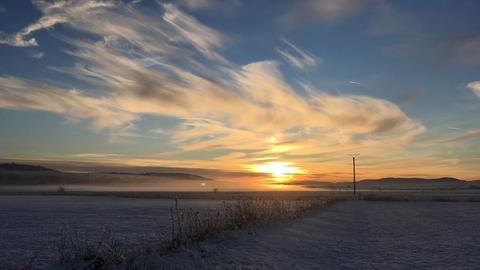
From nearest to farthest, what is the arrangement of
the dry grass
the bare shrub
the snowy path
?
the dry grass < the snowy path < the bare shrub

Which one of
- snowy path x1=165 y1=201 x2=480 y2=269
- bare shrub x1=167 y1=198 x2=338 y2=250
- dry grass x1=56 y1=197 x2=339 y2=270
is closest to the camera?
dry grass x1=56 y1=197 x2=339 y2=270

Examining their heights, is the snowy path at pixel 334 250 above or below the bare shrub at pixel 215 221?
below

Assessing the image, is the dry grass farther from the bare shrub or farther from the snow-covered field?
the snow-covered field

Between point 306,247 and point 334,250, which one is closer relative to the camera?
point 334,250

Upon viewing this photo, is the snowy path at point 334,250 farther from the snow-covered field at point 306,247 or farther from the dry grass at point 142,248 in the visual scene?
the dry grass at point 142,248

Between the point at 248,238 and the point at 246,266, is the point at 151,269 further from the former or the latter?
the point at 248,238

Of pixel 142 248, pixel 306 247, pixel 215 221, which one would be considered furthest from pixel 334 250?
pixel 142 248

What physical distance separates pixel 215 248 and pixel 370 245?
4996 millimetres

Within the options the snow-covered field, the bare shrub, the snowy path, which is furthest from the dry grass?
the snowy path

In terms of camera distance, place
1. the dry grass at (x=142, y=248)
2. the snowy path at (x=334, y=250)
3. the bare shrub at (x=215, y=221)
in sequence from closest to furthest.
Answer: the dry grass at (x=142, y=248) < the snowy path at (x=334, y=250) < the bare shrub at (x=215, y=221)

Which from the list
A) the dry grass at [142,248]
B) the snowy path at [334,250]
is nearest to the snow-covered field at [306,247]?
the snowy path at [334,250]

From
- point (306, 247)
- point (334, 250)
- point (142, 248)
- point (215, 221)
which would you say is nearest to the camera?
point (142, 248)

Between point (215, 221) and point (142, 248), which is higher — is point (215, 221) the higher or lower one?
the higher one

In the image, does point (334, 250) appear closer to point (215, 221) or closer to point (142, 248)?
point (215, 221)
